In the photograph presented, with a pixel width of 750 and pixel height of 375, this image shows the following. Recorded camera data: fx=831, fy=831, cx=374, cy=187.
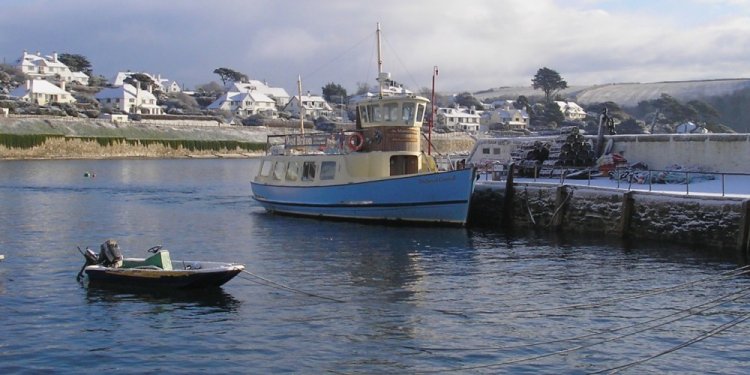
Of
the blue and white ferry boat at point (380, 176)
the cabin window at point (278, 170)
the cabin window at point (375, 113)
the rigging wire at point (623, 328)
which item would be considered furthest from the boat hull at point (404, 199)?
the rigging wire at point (623, 328)

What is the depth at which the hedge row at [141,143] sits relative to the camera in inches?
4355

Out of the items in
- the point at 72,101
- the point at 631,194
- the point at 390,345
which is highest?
the point at 72,101

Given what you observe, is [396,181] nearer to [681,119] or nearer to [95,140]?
[95,140]

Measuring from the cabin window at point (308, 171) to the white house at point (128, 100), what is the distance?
13017 cm

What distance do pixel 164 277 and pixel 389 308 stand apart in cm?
595

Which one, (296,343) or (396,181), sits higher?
(396,181)

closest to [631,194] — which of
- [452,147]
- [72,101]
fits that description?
[452,147]

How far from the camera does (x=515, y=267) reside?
26.1 m

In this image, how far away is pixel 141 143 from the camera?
127250mm

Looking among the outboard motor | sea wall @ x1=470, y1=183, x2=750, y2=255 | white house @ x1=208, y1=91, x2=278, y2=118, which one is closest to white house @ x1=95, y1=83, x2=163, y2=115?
white house @ x1=208, y1=91, x2=278, y2=118

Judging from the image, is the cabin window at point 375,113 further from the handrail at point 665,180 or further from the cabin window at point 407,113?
the handrail at point 665,180

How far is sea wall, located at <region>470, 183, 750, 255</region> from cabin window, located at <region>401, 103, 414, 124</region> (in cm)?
462

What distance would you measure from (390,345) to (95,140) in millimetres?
112312

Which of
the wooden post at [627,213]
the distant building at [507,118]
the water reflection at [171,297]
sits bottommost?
the water reflection at [171,297]
